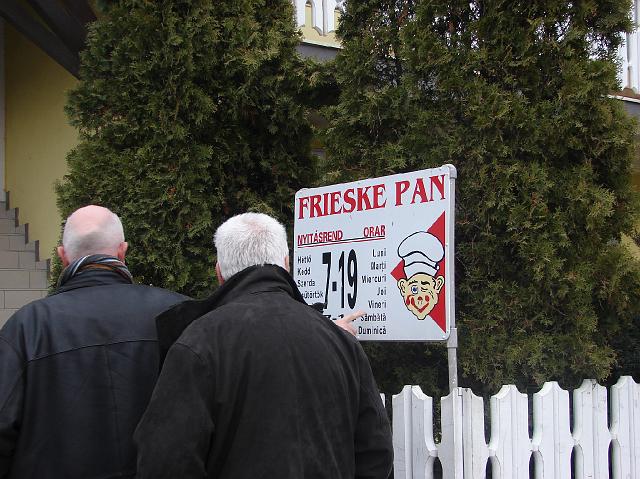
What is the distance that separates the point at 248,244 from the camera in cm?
207

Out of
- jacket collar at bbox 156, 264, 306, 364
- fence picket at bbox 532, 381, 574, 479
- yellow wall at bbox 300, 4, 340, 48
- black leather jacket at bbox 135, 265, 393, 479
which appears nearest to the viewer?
black leather jacket at bbox 135, 265, 393, 479

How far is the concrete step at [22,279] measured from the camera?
7066mm

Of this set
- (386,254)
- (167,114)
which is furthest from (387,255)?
(167,114)

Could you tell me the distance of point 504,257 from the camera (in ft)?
12.2

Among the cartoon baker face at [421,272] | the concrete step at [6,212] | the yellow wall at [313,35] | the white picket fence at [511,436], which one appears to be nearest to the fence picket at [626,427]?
the white picket fence at [511,436]

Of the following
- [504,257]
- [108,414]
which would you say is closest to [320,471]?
[108,414]

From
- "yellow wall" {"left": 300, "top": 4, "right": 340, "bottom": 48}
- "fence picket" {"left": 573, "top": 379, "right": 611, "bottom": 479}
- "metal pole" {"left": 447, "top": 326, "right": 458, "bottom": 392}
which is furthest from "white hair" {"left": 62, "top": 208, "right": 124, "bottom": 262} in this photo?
"yellow wall" {"left": 300, "top": 4, "right": 340, "bottom": 48}

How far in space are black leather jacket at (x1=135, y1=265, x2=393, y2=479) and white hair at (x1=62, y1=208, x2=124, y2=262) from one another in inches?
21.7

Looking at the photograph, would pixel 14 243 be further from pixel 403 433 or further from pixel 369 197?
pixel 403 433

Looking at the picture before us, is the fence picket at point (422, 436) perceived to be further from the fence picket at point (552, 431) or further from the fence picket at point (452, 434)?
the fence picket at point (552, 431)

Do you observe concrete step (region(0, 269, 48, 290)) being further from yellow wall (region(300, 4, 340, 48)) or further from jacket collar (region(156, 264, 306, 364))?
jacket collar (region(156, 264, 306, 364))

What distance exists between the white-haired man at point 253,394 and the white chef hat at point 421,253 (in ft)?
3.32

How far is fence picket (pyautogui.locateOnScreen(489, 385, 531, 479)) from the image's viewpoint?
304cm

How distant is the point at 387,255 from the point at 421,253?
0.19m
